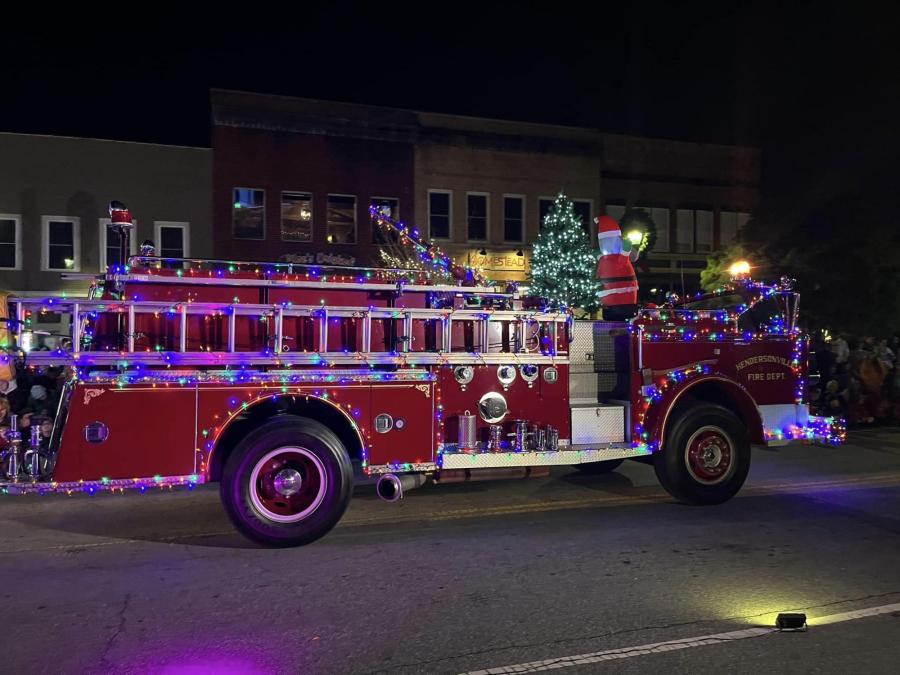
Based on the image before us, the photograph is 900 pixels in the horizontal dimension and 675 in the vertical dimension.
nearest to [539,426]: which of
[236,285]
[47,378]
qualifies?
[236,285]

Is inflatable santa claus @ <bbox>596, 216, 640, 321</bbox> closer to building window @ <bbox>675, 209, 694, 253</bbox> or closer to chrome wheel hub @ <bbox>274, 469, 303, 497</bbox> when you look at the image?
chrome wheel hub @ <bbox>274, 469, 303, 497</bbox>

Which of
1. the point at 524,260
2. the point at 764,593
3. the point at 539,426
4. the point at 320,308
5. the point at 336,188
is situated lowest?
the point at 764,593

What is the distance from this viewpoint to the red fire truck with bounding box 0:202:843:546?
5.65 metres

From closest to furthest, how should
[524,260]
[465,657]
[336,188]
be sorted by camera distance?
[465,657]
[336,188]
[524,260]

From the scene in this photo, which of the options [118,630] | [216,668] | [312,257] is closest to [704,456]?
[216,668]

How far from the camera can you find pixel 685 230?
2706 centimetres

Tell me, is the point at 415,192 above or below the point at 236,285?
above

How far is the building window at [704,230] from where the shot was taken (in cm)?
2725

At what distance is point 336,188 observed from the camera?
2273 cm

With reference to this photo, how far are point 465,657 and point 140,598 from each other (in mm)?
2267

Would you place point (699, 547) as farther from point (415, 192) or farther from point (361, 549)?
point (415, 192)

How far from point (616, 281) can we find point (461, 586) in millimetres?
3825

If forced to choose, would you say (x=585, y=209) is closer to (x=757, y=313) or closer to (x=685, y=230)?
(x=685, y=230)

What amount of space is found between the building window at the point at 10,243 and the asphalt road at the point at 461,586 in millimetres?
14214
